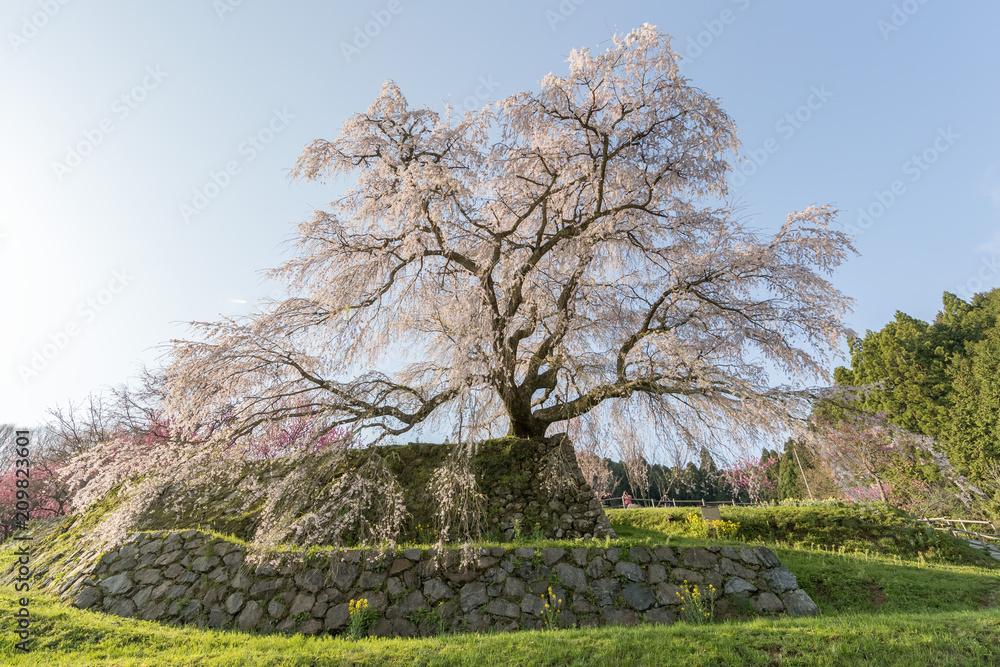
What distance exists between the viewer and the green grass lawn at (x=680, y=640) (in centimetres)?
388

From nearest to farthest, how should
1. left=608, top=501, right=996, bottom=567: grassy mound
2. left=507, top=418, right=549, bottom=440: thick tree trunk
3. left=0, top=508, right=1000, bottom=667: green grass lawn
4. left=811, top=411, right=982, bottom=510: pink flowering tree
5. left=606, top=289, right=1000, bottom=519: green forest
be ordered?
left=0, top=508, right=1000, bottom=667: green grass lawn
left=811, top=411, right=982, bottom=510: pink flowering tree
left=608, top=501, right=996, bottom=567: grassy mound
left=507, top=418, right=549, bottom=440: thick tree trunk
left=606, top=289, right=1000, bottom=519: green forest

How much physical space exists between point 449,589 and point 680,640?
3125 millimetres

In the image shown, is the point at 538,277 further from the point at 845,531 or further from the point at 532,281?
the point at 845,531

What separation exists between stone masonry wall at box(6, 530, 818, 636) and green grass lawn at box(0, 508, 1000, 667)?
1.36 ft

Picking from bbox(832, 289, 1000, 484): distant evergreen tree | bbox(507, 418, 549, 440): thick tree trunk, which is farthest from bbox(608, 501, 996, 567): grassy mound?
bbox(832, 289, 1000, 484): distant evergreen tree

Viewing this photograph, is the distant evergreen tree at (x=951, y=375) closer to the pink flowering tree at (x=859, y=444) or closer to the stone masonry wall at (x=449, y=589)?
the pink flowering tree at (x=859, y=444)

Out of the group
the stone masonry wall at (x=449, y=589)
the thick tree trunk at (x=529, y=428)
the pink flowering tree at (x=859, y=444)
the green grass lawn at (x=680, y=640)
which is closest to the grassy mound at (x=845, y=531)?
the green grass lawn at (x=680, y=640)

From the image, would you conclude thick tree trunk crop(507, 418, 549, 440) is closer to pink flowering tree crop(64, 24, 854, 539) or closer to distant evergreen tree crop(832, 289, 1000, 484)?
pink flowering tree crop(64, 24, 854, 539)

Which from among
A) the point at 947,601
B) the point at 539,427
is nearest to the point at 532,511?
the point at 539,427

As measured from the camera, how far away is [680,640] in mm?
4184

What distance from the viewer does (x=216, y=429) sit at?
655 cm

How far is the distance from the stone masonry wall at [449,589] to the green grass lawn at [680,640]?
0.41 m

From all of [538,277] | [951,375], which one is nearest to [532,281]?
[538,277]

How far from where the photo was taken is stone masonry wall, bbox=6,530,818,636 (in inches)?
229
